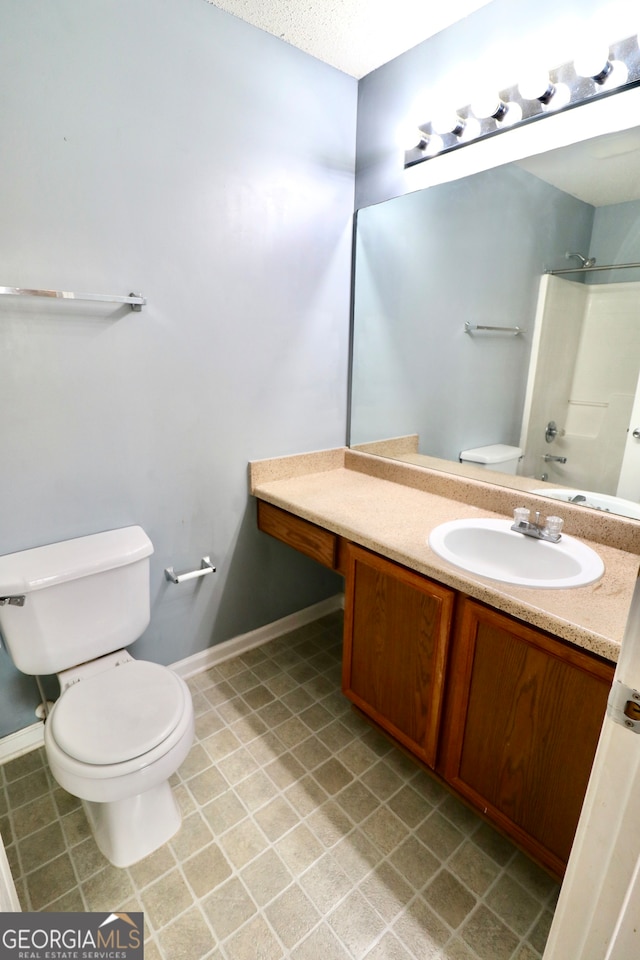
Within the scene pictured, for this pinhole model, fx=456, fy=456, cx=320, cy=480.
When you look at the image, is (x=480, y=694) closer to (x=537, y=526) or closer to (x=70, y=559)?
Answer: (x=537, y=526)

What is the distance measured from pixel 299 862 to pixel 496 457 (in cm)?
140

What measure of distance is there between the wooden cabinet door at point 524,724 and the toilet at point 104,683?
0.77 m

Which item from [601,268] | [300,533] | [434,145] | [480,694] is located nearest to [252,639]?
[300,533]

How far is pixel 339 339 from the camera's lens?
204cm

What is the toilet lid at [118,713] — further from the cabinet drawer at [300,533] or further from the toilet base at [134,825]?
the cabinet drawer at [300,533]

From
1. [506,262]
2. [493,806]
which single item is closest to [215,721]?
[493,806]

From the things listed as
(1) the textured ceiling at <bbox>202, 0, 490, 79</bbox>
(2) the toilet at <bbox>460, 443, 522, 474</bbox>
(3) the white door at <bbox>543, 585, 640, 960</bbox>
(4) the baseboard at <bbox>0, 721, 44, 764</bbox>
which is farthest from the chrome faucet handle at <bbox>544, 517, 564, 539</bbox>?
(4) the baseboard at <bbox>0, 721, 44, 764</bbox>

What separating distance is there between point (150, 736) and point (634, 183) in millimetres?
1934

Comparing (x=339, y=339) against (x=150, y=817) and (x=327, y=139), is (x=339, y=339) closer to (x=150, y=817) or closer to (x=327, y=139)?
(x=327, y=139)

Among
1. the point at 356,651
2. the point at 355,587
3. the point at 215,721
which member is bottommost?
the point at 215,721

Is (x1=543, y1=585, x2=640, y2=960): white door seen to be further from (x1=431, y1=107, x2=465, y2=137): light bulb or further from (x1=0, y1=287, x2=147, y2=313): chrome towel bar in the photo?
(x1=431, y1=107, x2=465, y2=137): light bulb

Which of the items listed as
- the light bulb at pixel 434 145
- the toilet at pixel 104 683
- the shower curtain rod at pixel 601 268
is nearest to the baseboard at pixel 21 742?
the toilet at pixel 104 683

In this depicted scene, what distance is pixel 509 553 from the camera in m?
1.43

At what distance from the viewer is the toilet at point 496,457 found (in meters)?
1.63
